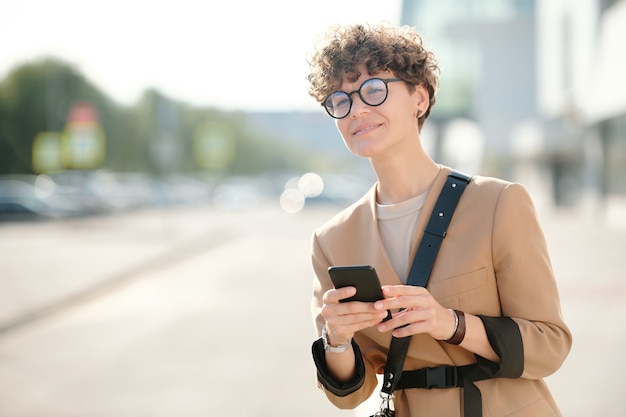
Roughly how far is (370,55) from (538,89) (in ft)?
169

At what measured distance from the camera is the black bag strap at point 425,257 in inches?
86.7

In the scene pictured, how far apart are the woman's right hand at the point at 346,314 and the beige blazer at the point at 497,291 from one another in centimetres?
19

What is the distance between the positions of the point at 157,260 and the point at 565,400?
14829 millimetres

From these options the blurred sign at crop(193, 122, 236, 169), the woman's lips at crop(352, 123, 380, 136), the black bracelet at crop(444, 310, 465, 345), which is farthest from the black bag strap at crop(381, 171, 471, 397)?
the blurred sign at crop(193, 122, 236, 169)

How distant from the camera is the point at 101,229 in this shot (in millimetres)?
34875

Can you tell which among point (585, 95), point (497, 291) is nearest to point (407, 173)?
point (497, 291)

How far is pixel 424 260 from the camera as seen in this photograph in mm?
2227

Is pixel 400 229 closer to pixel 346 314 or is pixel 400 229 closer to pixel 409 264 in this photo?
pixel 409 264

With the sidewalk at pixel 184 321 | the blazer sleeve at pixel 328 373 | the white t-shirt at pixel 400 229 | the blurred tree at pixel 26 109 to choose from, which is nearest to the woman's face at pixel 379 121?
the white t-shirt at pixel 400 229

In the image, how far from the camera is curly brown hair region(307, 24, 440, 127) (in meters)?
2.38

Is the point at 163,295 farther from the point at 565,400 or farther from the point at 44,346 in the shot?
the point at 565,400

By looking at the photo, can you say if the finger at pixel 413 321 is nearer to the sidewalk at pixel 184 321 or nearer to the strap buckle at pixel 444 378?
the strap buckle at pixel 444 378

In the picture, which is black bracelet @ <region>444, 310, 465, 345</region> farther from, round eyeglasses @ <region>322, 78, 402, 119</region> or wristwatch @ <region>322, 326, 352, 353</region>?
round eyeglasses @ <region>322, 78, 402, 119</region>

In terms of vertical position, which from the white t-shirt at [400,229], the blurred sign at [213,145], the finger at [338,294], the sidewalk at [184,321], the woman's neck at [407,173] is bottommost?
the sidewalk at [184,321]
